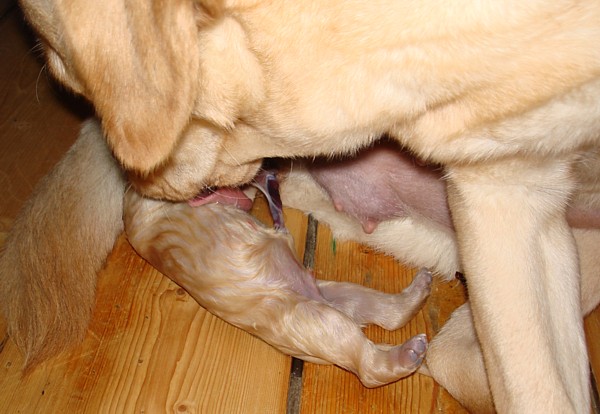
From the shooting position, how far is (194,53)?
110 centimetres

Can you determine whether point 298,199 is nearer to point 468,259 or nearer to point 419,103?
point 468,259

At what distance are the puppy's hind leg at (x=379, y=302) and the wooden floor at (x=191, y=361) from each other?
37mm

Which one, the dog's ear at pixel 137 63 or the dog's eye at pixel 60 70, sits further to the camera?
the dog's eye at pixel 60 70

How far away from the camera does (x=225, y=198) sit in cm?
190

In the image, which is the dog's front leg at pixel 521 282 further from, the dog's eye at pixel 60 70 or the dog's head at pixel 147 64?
the dog's eye at pixel 60 70

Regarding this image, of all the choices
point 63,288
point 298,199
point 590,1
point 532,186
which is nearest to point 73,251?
point 63,288

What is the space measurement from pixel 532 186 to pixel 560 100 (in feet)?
0.96

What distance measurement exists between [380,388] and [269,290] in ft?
1.12

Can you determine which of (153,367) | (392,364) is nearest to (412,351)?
(392,364)

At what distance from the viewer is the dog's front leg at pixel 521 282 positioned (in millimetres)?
1382

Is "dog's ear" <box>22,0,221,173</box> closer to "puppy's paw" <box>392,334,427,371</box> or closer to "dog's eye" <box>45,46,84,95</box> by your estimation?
"dog's eye" <box>45,46,84,95</box>

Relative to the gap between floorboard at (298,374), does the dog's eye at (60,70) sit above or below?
above

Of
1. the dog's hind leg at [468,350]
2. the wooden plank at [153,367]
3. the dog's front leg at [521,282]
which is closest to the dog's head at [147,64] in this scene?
the dog's front leg at [521,282]

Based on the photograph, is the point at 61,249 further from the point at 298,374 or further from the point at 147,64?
the point at 147,64
